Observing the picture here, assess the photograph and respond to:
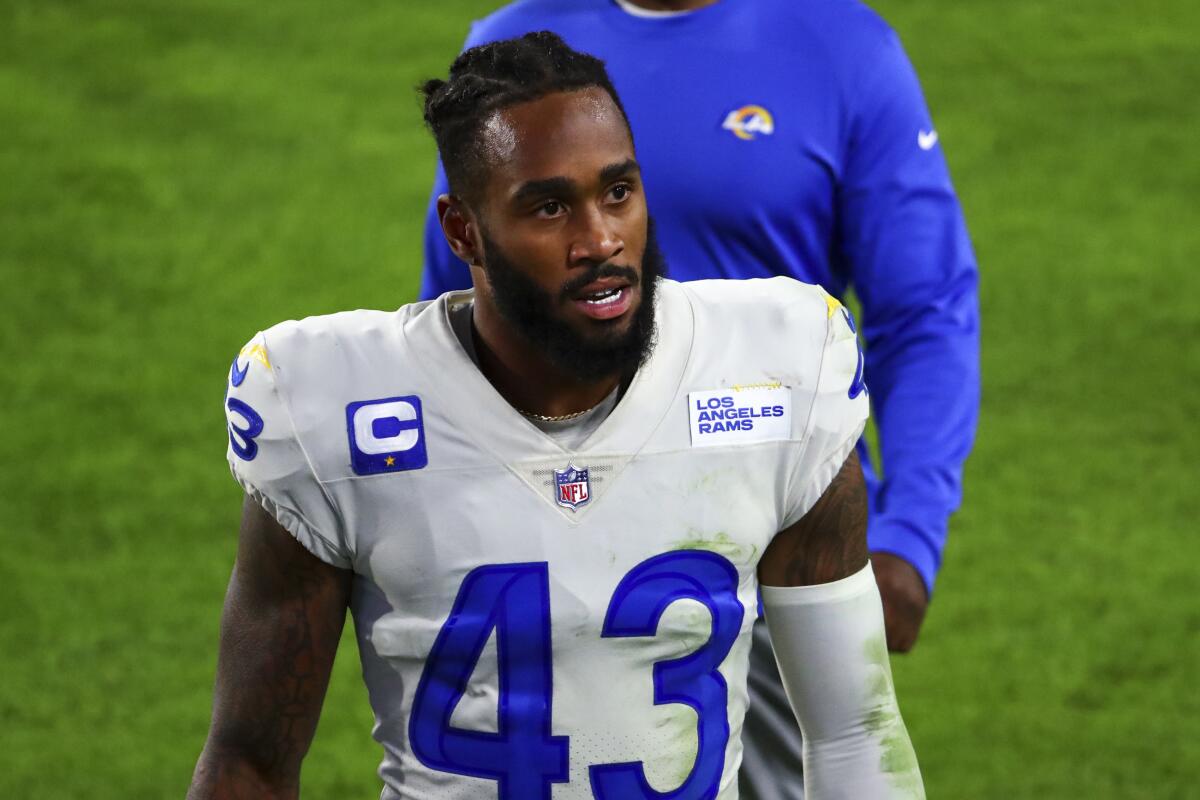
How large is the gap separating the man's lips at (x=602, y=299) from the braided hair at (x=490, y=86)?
185 mm

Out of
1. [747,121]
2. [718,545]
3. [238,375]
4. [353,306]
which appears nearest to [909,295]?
[747,121]

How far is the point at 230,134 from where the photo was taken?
9.16 meters

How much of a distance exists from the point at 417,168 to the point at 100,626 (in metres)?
3.53

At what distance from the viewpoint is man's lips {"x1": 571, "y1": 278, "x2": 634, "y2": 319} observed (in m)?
2.33

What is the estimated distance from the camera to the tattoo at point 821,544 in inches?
98.7

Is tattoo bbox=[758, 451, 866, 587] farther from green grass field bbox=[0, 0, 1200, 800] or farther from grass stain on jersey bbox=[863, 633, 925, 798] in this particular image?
green grass field bbox=[0, 0, 1200, 800]

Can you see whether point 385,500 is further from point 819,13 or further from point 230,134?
point 230,134

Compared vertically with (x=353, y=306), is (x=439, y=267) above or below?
above

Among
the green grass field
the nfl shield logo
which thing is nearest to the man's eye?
the nfl shield logo

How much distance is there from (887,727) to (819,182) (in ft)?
3.20

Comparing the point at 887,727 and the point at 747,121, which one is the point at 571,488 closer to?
the point at 887,727

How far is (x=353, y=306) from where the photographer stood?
25.2ft

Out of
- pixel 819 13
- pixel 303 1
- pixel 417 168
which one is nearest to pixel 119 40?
pixel 303 1

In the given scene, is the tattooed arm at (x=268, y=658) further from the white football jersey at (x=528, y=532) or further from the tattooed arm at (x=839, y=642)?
the tattooed arm at (x=839, y=642)
